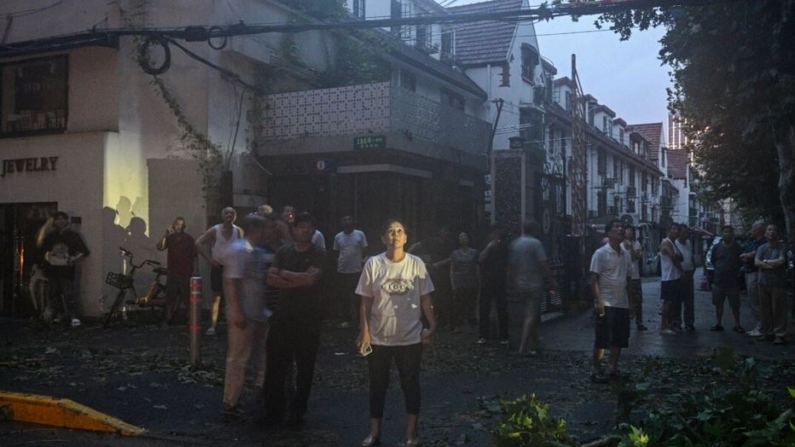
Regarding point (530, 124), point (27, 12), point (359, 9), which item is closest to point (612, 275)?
point (27, 12)

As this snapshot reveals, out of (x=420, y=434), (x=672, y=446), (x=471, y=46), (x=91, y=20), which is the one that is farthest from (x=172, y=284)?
(x=471, y=46)

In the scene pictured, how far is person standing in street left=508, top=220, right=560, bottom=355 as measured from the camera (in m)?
10.8

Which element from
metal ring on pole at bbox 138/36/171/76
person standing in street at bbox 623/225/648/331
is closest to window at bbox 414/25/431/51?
metal ring on pole at bbox 138/36/171/76

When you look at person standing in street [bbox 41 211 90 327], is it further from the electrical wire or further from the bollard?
the bollard

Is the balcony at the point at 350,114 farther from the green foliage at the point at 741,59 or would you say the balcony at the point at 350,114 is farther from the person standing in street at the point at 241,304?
the person standing in street at the point at 241,304

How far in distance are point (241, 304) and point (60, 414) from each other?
204 cm

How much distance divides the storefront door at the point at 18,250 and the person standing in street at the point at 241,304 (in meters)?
9.48

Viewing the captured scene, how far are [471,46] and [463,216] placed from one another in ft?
39.0

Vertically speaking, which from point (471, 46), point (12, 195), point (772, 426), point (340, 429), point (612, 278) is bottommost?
point (340, 429)

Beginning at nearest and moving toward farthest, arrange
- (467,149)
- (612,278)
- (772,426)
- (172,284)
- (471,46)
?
(772,426), (612,278), (172,284), (467,149), (471,46)

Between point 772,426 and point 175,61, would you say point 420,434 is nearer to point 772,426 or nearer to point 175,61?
point 772,426

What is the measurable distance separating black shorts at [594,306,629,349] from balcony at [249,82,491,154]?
24.1 ft

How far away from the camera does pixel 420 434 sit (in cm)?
667

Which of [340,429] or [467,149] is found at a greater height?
[467,149]
